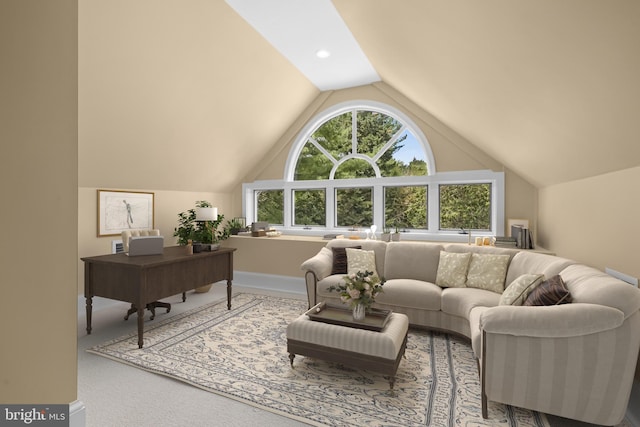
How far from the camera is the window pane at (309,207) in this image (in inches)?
240

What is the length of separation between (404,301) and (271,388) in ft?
6.13

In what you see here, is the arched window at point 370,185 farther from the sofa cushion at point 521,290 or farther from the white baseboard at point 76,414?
the white baseboard at point 76,414

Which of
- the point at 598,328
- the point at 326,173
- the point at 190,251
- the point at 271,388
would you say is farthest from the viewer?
the point at 326,173

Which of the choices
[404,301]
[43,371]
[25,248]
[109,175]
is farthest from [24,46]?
[404,301]

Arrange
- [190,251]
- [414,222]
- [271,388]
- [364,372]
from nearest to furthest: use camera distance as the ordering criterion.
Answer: [271,388]
[364,372]
[190,251]
[414,222]

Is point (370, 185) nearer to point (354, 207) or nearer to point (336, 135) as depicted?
point (354, 207)

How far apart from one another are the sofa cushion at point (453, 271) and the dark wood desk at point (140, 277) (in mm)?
3024

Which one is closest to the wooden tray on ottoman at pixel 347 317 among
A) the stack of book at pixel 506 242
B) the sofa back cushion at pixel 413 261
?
the sofa back cushion at pixel 413 261

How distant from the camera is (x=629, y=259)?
7.85 ft

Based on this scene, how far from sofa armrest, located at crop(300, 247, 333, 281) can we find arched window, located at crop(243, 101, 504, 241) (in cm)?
138

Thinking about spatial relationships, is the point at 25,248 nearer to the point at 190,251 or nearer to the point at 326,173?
the point at 190,251

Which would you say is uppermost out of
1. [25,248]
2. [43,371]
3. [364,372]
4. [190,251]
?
[25,248]

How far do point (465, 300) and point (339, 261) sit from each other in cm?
173

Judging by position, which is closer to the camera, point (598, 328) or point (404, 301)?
point (598, 328)
